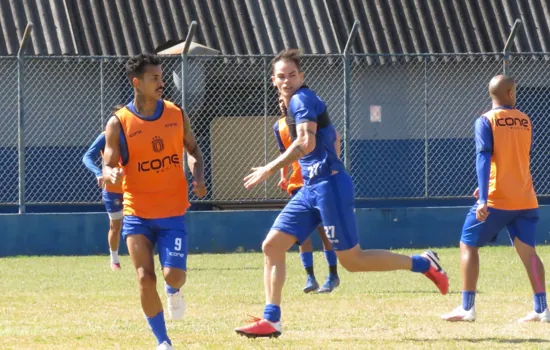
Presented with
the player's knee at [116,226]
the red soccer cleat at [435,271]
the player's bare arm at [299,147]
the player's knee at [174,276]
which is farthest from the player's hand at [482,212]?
the player's knee at [116,226]

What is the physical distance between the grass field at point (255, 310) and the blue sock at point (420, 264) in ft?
1.43

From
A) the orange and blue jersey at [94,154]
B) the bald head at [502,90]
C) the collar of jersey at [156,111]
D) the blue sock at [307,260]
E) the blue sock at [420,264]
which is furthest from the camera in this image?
the orange and blue jersey at [94,154]

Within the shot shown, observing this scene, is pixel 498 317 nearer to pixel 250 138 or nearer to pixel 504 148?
pixel 504 148

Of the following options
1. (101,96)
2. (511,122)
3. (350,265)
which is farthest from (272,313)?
(101,96)

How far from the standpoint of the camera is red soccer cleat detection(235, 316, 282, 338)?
315 inches

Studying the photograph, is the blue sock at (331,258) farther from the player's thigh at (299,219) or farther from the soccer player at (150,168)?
the soccer player at (150,168)

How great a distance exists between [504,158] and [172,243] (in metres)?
2.82

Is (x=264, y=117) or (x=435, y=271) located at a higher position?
(x=264, y=117)

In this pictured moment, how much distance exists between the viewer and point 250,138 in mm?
18234

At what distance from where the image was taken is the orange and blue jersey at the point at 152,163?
766 centimetres

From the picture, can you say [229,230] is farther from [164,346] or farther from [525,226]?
[164,346]

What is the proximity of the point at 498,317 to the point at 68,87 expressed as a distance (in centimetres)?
1008

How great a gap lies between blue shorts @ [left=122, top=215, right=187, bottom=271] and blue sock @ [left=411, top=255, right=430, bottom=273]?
6.25ft

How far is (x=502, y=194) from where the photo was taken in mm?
8977
